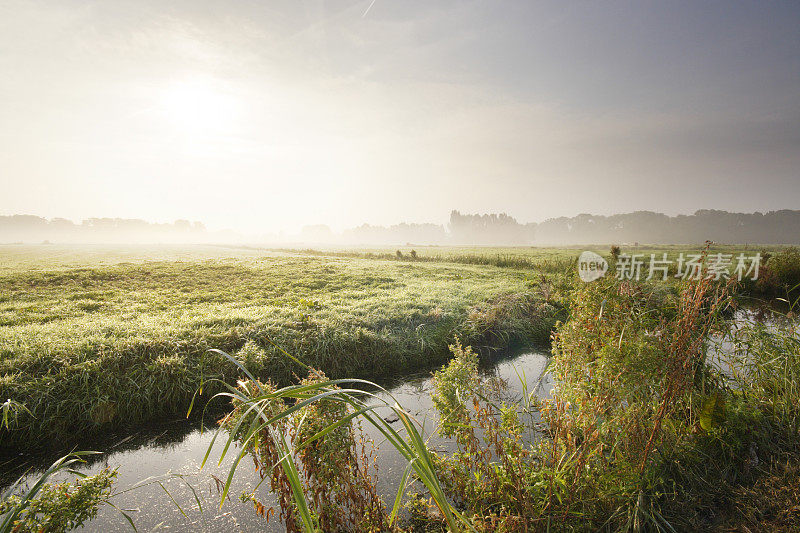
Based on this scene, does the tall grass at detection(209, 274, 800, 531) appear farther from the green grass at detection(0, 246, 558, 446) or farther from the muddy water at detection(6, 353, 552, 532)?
the green grass at detection(0, 246, 558, 446)

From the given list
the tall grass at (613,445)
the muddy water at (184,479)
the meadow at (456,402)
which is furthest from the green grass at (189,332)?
the tall grass at (613,445)

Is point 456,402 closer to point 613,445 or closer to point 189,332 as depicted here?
point 613,445

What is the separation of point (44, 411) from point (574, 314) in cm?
849

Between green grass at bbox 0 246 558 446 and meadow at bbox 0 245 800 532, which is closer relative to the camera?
meadow at bbox 0 245 800 532

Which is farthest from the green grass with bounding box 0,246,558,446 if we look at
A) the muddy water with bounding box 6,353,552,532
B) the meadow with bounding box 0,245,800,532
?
the muddy water with bounding box 6,353,552,532

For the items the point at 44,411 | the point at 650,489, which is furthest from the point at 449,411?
the point at 44,411

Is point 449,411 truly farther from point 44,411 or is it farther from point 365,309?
point 365,309

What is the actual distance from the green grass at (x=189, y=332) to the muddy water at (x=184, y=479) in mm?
840

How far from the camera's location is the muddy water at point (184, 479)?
370cm

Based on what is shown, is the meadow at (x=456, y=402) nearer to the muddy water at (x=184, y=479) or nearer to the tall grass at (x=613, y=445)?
the tall grass at (x=613, y=445)

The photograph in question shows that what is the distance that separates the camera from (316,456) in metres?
2.58

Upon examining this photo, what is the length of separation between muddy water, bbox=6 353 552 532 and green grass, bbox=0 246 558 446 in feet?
2.76

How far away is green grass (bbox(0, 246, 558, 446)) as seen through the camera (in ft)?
18.9

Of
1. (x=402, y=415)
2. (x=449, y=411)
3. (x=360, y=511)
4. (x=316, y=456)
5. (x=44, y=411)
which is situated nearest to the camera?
(x=402, y=415)
